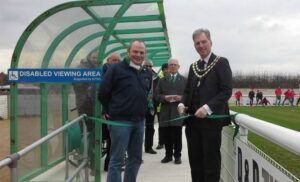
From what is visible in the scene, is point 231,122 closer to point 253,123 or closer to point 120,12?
point 253,123

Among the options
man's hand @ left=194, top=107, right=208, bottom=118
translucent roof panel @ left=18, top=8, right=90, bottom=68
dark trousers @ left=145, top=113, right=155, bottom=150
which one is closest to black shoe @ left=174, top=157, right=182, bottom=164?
dark trousers @ left=145, top=113, right=155, bottom=150

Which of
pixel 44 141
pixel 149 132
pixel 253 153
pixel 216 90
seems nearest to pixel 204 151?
pixel 216 90

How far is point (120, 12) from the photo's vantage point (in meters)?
5.41

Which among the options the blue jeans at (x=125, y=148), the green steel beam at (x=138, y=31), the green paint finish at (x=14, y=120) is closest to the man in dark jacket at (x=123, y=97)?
the blue jeans at (x=125, y=148)

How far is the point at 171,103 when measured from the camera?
768 cm

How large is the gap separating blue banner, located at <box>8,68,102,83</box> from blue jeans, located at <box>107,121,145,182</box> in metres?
0.81

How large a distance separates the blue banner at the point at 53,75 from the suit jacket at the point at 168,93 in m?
2.42

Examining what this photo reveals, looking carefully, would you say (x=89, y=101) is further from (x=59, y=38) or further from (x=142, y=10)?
(x=142, y=10)

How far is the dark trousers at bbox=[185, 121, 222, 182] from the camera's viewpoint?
411 cm

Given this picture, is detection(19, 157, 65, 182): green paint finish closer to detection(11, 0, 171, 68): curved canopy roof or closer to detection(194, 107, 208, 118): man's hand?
detection(11, 0, 171, 68): curved canopy roof

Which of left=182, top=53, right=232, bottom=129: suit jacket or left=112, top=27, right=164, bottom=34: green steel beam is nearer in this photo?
left=182, top=53, right=232, bottom=129: suit jacket

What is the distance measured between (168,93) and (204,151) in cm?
353

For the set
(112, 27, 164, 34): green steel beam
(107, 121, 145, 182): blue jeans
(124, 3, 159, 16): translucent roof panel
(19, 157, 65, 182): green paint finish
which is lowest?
(19, 157, 65, 182): green paint finish

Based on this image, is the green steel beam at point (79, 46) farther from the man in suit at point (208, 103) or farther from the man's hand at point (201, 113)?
the man's hand at point (201, 113)
